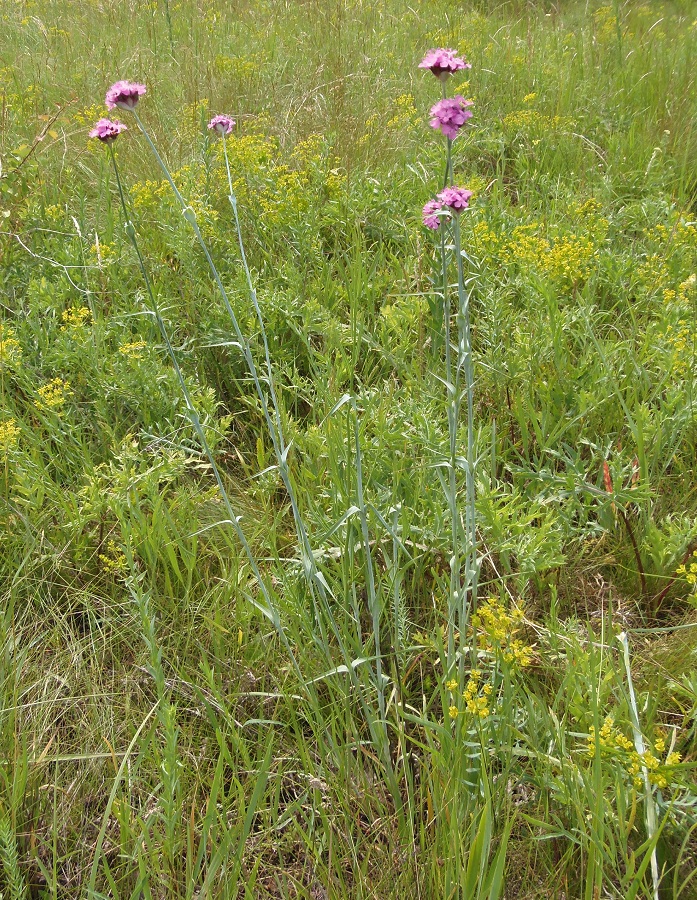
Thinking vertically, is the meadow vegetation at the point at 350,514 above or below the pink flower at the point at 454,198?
below

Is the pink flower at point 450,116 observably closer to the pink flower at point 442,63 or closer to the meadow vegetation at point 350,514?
the pink flower at point 442,63

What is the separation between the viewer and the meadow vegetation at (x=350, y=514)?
1232mm

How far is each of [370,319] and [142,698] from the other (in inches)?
57.8

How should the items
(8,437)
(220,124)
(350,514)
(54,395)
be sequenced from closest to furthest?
(350,514) < (220,124) < (8,437) < (54,395)

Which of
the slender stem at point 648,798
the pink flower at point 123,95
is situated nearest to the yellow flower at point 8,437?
the pink flower at point 123,95

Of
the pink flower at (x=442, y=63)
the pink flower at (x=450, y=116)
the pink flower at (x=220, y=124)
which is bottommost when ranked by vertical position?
the pink flower at (x=220, y=124)

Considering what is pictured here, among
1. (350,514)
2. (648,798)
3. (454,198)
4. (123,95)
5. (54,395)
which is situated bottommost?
(648,798)

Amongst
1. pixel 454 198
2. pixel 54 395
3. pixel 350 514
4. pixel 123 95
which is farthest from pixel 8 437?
pixel 454 198

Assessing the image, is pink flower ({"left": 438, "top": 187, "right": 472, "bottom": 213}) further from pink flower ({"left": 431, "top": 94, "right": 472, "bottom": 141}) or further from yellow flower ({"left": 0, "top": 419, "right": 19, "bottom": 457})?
yellow flower ({"left": 0, "top": 419, "right": 19, "bottom": 457})

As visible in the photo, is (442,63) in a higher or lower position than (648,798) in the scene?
higher

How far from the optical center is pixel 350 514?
129cm

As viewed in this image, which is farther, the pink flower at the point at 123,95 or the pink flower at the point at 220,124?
the pink flower at the point at 220,124

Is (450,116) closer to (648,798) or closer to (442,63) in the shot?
(442,63)

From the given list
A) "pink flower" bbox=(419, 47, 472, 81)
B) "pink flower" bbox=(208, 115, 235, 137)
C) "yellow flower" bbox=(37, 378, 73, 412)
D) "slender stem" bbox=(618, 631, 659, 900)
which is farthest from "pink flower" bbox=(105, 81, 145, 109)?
"slender stem" bbox=(618, 631, 659, 900)
